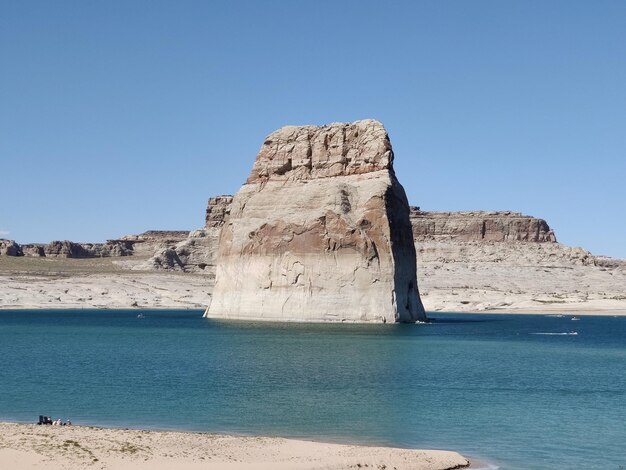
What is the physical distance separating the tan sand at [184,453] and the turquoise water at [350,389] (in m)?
2.12

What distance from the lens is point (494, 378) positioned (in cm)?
3909

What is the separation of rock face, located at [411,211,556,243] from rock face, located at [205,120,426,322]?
97416mm

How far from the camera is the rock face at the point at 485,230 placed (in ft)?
575

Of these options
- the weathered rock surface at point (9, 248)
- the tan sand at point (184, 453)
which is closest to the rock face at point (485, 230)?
the weathered rock surface at point (9, 248)

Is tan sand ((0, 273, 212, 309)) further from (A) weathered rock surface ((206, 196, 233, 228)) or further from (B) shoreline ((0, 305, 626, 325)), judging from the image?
(A) weathered rock surface ((206, 196, 233, 228))

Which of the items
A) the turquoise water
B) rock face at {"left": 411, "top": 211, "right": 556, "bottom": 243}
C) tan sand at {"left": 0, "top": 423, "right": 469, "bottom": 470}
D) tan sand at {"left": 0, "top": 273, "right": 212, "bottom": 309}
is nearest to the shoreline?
tan sand at {"left": 0, "top": 273, "right": 212, "bottom": 309}

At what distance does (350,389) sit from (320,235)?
38.5 m

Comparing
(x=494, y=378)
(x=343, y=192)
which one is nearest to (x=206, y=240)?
(x=343, y=192)

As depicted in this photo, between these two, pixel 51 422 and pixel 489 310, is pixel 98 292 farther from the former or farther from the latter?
pixel 51 422

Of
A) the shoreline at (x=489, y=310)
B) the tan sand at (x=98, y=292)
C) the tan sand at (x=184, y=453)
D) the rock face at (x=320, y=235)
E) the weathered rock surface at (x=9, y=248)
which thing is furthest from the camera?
the weathered rock surface at (x=9, y=248)

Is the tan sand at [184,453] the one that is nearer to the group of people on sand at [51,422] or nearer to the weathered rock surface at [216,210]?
the group of people on sand at [51,422]

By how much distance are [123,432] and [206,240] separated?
149 m

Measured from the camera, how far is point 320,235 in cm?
7244

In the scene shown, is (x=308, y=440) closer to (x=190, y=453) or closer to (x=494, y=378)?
(x=190, y=453)
